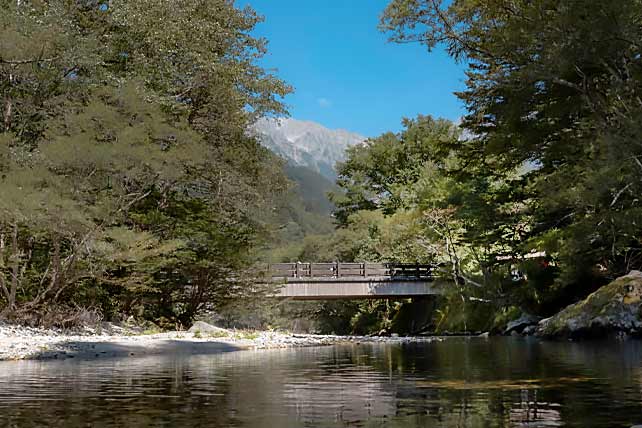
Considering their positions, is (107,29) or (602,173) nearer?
(602,173)

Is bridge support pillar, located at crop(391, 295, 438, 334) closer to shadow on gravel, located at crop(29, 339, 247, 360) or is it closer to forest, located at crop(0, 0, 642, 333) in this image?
forest, located at crop(0, 0, 642, 333)

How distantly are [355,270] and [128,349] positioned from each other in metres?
22.0

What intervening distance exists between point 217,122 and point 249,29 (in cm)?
516

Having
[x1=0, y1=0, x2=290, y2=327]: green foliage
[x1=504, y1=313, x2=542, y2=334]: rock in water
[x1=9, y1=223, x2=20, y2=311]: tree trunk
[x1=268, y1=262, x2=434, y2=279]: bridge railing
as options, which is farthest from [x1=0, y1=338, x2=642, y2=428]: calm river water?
[x1=268, y1=262, x2=434, y2=279]: bridge railing

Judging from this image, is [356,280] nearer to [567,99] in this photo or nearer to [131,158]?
[131,158]

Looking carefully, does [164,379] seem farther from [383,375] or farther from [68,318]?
[68,318]

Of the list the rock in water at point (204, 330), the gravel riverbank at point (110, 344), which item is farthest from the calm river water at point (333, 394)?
the rock in water at point (204, 330)

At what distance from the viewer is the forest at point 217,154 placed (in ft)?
47.1

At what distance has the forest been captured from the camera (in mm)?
14359

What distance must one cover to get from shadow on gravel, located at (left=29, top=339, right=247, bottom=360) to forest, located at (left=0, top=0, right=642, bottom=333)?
3745 mm

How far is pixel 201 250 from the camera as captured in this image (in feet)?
80.3

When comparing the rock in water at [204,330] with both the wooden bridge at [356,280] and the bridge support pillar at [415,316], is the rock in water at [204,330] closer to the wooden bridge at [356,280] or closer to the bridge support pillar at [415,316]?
the wooden bridge at [356,280]

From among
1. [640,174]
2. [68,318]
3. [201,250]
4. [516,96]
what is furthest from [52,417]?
[201,250]

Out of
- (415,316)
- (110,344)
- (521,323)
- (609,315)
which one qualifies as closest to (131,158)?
(110,344)
